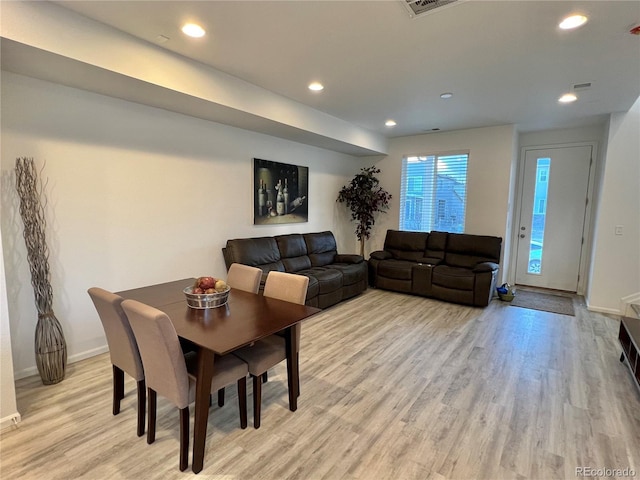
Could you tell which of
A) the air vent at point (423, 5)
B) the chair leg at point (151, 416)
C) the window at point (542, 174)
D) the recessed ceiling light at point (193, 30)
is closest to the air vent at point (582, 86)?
the air vent at point (423, 5)

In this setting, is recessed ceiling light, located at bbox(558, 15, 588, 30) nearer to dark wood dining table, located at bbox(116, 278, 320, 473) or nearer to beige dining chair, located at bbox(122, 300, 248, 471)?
dark wood dining table, located at bbox(116, 278, 320, 473)

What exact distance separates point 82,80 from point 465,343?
4236mm

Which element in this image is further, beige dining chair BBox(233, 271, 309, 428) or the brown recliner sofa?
the brown recliner sofa

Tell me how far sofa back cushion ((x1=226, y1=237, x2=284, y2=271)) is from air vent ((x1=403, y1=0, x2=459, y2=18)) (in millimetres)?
2947

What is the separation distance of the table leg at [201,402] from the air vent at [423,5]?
2.36m

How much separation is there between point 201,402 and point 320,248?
3702 mm

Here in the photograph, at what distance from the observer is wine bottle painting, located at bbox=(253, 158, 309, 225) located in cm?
444

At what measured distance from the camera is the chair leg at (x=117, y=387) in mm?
2123

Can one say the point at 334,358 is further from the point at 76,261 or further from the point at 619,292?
the point at 619,292

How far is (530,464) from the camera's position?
71.4 inches

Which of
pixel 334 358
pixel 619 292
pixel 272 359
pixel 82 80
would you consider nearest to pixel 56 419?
pixel 272 359

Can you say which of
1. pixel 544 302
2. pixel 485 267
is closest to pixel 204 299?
pixel 485 267

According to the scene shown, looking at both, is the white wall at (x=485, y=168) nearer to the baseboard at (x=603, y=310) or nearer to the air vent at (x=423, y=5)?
the baseboard at (x=603, y=310)

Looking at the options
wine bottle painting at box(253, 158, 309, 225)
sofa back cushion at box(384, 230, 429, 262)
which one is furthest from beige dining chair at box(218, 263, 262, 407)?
sofa back cushion at box(384, 230, 429, 262)
